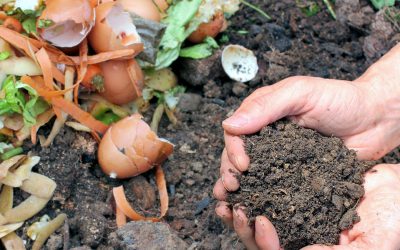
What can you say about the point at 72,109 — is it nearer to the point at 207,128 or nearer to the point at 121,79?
the point at 121,79

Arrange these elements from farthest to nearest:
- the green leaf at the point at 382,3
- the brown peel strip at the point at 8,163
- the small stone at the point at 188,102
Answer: the green leaf at the point at 382,3, the small stone at the point at 188,102, the brown peel strip at the point at 8,163


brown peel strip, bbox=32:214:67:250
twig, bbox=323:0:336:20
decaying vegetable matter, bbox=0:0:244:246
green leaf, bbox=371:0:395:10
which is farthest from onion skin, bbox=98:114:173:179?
green leaf, bbox=371:0:395:10

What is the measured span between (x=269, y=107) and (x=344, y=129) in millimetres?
376

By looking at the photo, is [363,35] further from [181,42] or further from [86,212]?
[86,212]

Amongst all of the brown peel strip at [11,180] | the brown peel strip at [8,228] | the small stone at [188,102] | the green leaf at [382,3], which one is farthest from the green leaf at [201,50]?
the brown peel strip at [8,228]

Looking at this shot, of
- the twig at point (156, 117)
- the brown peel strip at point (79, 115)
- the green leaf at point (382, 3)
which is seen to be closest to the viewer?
the brown peel strip at point (79, 115)

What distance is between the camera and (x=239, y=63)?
2.92 metres

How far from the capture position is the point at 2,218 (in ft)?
7.80

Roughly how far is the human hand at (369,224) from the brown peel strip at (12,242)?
74 cm

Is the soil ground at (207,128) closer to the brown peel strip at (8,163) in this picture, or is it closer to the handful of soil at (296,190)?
the brown peel strip at (8,163)

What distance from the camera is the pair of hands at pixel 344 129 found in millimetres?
2068

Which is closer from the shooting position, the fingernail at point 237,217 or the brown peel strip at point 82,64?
the fingernail at point 237,217

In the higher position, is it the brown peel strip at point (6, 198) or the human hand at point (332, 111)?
the human hand at point (332, 111)

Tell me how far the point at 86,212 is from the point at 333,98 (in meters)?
0.98
